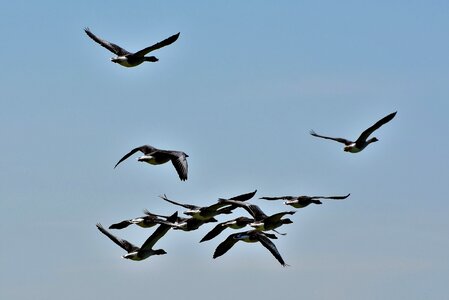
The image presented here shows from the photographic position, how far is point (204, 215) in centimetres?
7150

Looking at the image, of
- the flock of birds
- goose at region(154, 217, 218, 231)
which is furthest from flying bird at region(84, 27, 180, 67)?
goose at region(154, 217, 218, 231)

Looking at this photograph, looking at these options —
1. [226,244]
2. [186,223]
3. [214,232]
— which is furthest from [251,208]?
[186,223]

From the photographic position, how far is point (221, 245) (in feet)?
234

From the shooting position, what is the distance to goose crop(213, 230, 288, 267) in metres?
70.5

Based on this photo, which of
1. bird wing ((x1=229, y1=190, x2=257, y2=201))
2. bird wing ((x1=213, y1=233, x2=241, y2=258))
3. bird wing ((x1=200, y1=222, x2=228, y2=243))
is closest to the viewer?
bird wing ((x1=213, y1=233, x2=241, y2=258))

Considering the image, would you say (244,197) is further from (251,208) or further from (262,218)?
(262,218)

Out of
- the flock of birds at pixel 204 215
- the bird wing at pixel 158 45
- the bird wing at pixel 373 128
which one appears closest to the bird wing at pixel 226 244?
the flock of birds at pixel 204 215

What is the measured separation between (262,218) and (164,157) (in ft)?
19.3

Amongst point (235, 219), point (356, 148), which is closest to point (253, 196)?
point (235, 219)

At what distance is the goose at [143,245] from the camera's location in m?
72.6

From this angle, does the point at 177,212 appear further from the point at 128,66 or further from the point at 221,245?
the point at 128,66

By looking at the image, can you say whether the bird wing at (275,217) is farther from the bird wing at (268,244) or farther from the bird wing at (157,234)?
the bird wing at (157,234)

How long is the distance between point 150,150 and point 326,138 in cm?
1009

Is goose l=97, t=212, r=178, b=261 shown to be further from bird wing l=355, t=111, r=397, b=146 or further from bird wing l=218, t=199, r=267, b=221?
bird wing l=355, t=111, r=397, b=146
